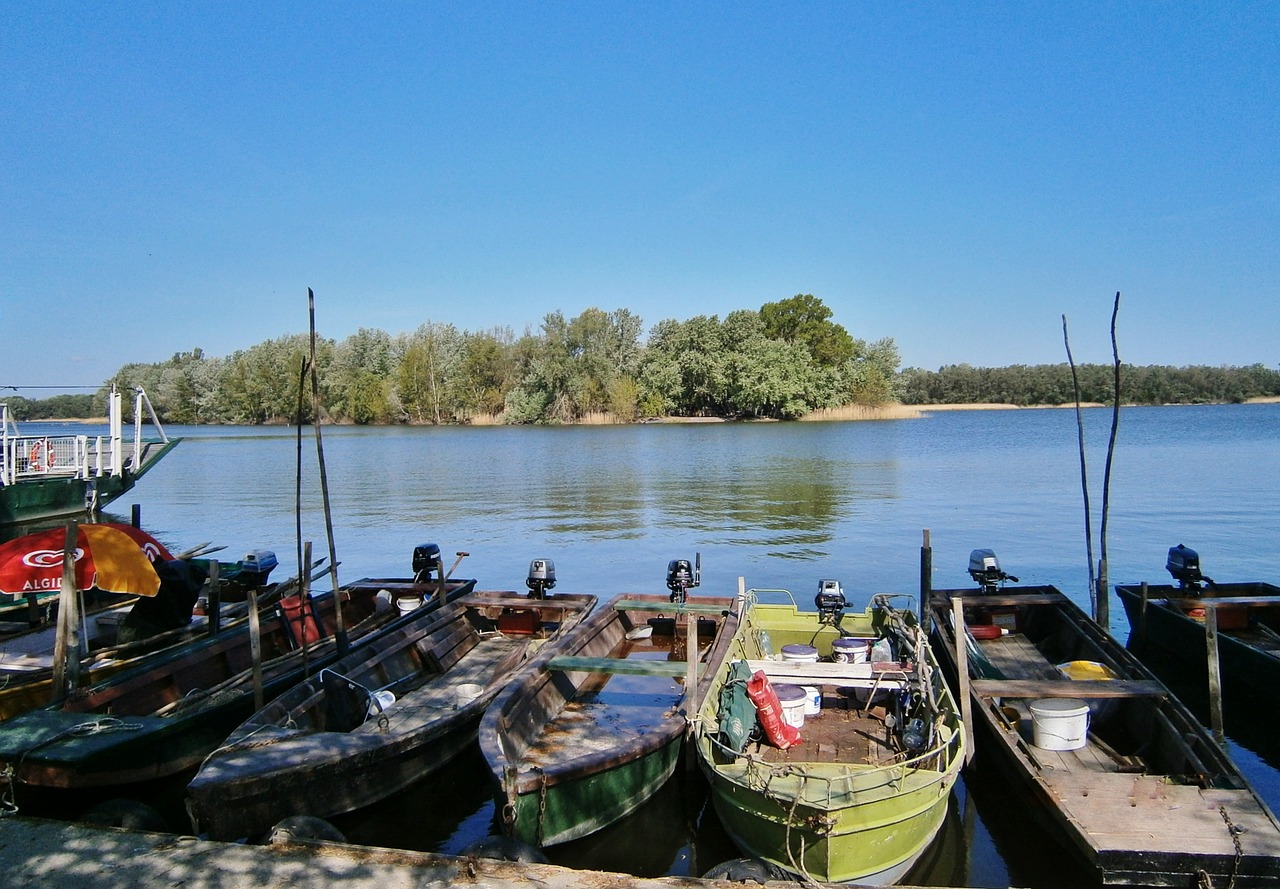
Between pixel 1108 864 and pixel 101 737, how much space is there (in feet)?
25.6

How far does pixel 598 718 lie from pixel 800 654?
7.48ft

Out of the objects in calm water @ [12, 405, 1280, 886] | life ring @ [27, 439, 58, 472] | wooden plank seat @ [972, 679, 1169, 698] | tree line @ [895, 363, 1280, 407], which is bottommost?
calm water @ [12, 405, 1280, 886]

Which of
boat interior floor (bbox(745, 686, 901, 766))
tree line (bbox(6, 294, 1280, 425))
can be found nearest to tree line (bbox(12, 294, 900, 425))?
tree line (bbox(6, 294, 1280, 425))

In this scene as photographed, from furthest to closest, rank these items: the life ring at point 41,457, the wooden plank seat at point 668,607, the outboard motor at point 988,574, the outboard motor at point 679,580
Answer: the life ring at point 41,457
the outboard motor at point 988,574
the outboard motor at point 679,580
the wooden plank seat at point 668,607

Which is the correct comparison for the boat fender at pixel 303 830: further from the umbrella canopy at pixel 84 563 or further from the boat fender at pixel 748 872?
the umbrella canopy at pixel 84 563

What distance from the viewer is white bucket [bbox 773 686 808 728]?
25.7 feet

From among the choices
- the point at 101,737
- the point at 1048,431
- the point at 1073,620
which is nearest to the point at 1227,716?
the point at 1073,620

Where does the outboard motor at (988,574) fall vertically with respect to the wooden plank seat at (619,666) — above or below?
above

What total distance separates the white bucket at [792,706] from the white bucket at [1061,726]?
2090 mm

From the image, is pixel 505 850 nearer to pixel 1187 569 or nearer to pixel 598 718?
pixel 598 718

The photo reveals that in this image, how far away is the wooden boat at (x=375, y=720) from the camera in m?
6.27

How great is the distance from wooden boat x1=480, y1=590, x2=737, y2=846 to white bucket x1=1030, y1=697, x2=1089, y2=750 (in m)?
3.08

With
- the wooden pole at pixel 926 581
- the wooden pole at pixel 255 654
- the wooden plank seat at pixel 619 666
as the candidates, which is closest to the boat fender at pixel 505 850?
the wooden plank seat at pixel 619 666

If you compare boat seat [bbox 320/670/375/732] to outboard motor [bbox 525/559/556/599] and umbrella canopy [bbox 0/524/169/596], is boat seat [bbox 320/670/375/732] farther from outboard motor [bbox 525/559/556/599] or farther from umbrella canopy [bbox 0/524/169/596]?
outboard motor [bbox 525/559/556/599]
